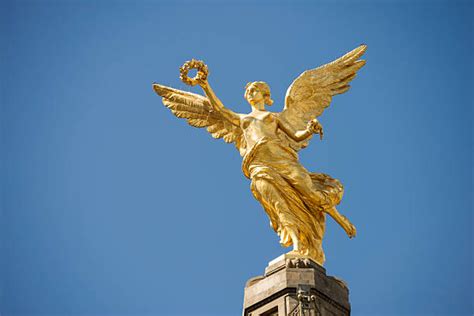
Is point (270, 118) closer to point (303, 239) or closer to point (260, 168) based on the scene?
point (260, 168)

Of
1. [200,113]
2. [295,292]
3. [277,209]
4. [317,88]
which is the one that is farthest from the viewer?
[200,113]

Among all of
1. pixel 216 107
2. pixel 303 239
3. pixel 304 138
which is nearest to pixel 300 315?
pixel 303 239

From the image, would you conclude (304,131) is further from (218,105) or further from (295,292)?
(295,292)

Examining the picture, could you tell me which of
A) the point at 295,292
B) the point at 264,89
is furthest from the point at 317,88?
the point at 295,292

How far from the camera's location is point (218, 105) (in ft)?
85.9

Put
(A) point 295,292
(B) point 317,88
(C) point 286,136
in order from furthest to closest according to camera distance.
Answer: (B) point 317,88, (C) point 286,136, (A) point 295,292

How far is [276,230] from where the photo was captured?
24578mm

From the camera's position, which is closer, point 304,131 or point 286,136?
point 304,131

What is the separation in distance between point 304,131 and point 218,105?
2.39 meters

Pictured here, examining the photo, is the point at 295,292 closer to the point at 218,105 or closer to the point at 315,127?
the point at 315,127

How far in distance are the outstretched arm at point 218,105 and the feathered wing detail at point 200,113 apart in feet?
0.31

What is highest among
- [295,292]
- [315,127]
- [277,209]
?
[315,127]

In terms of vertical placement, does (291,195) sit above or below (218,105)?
below

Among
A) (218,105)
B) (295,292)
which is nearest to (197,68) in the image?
(218,105)
